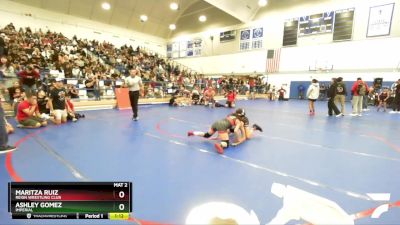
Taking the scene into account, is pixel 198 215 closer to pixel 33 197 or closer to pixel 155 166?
pixel 33 197

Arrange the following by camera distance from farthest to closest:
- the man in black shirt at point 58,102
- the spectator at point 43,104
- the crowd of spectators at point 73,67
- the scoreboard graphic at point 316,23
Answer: the scoreboard graphic at point 316,23 < the crowd of spectators at point 73,67 < the spectator at point 43,104 < the man in black shirt at point 58,102

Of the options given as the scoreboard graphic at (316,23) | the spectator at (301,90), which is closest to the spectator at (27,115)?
the spectator at (301,90)

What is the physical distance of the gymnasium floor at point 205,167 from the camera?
2449 mm

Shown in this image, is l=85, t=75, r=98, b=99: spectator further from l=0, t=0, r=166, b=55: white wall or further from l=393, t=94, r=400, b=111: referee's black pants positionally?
l=393, t=94, r=400, b=111: referee's black pants

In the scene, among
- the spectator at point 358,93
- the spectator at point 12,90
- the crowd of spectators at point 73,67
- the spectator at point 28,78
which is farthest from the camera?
the spectator at point 358,93

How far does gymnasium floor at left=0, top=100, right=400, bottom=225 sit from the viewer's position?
2.45 m

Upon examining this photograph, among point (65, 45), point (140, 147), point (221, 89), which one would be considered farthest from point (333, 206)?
point (65, 45)

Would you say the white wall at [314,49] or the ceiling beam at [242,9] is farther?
the ceiling beam at [242,9]

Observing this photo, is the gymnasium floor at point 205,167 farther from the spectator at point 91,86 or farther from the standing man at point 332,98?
the spectator at point 91,86

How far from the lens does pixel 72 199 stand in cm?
152
